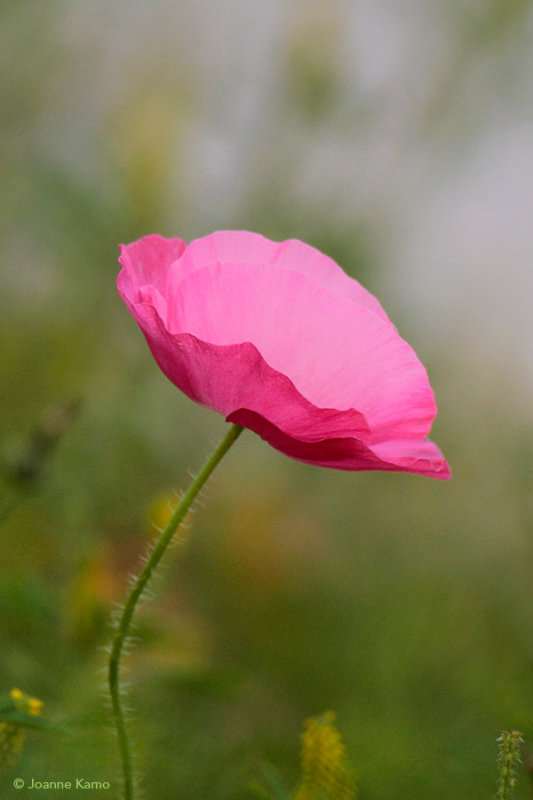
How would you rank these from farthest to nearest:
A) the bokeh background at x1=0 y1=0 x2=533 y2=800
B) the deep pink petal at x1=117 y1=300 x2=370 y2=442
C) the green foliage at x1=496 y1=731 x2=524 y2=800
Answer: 1. the bokeh background at x1=0 y1=0 x2=533 y2=800
2. the deep pink petal at x1=117 y1=300 x2=370 y2=442
3. the green foliage at x1=496 y1=731 x2=524 y2=800

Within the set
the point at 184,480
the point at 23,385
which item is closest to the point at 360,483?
the point at 184,480

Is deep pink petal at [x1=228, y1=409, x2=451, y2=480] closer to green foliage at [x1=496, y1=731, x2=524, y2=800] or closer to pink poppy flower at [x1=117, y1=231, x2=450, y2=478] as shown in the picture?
pink poppy flower at [x1=117, y1=231, x2=450, y2=478]

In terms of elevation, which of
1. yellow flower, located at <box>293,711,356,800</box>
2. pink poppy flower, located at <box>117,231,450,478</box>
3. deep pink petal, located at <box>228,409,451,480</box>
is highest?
pink poppy flower, located at <box>117,231,450,478</box>

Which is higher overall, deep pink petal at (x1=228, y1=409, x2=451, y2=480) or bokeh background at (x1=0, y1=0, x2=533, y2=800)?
bokeh background at (x1=0, y1=0, x2=533, y2=800)

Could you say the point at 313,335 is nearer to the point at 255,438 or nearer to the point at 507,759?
the point at 507,759

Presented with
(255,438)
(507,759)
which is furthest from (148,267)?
(255,438)

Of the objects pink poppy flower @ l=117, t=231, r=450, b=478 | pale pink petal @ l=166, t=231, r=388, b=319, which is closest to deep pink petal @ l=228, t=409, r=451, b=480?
pink poppy flower @ l=117, t=231, r=450, b=478

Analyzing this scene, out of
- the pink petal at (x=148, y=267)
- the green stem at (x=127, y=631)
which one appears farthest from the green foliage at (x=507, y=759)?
the pink petal at (x=148, y=267)
